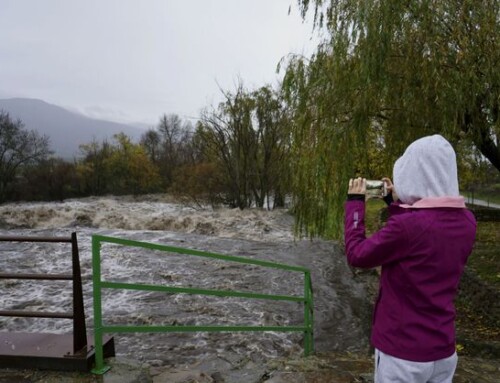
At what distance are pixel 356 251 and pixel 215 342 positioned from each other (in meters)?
6.24

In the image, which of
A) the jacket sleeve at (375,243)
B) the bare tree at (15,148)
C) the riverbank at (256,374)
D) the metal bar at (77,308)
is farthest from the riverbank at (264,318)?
the bare tree at (15,148)

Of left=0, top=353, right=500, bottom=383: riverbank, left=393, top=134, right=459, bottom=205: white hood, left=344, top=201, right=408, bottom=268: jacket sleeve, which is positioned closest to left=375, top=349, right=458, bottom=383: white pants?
left=344, top=201, right=408, bottom=268: jacket sleeve

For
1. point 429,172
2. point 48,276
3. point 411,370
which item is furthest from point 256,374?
point 429,172

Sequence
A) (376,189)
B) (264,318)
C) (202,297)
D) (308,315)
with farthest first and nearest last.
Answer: (202,297) → (264,318) → (308,315) → (376,189)

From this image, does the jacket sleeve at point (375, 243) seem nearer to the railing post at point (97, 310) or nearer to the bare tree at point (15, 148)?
the railing post at point (97, 310)

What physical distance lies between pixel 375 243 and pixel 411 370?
54 cm

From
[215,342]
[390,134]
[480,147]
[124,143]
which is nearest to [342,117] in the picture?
[390,134]

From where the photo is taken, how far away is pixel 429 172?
1821mm

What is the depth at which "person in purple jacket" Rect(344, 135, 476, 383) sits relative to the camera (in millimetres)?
1745

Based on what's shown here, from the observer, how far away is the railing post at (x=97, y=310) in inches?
111

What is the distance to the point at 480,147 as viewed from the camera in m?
7.58

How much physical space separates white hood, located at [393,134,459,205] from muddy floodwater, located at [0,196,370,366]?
568cm

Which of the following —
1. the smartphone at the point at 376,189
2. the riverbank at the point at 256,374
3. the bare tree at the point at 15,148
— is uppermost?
the bare tree at the point at 15,148

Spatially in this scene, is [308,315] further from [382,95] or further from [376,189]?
[382,95]
